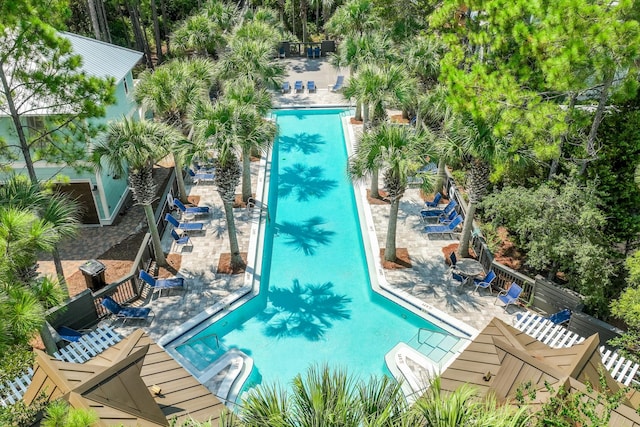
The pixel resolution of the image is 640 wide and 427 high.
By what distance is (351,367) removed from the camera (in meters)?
14.4

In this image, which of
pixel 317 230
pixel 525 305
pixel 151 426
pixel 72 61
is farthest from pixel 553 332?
pixel 72 61

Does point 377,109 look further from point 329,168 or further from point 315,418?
point 315,418

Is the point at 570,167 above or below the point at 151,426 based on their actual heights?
above

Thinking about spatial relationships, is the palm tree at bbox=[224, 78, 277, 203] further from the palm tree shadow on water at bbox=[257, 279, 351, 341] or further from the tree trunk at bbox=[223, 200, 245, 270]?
the palm tree shadow on water at bbox=[257, 279, 351, 341]

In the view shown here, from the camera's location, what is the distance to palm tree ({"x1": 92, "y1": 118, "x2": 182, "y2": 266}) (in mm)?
14820

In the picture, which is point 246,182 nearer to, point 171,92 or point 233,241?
point 233,241

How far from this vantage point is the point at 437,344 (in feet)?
48.3

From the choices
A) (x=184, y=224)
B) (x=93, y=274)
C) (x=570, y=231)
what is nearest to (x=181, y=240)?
(x=184, y=224)

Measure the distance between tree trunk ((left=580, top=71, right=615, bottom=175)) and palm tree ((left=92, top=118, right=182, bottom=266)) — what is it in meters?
13.0

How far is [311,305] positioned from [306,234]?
4264 millimetres

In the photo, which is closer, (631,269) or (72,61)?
(631,269)

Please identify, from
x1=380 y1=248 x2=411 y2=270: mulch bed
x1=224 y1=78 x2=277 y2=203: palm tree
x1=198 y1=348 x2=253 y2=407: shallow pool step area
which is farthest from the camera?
x1=380 y1=248 x2=411 y2=270: mulch bed

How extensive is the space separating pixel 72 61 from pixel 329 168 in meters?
14.0

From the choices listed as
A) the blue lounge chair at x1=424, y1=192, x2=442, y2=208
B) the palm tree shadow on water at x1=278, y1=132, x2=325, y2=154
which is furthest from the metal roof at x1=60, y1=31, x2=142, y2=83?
the blue lounge chair at x1=424, y1=192, x2=442, y2=208
